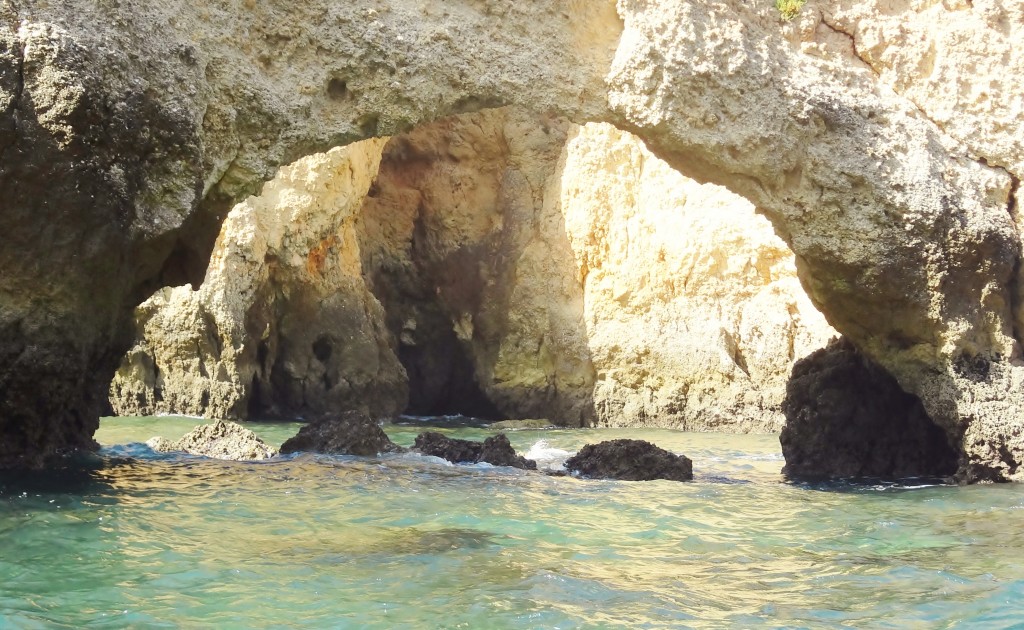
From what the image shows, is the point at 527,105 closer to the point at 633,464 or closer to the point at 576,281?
the point at 633,464

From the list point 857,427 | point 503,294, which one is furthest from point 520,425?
point 857,427

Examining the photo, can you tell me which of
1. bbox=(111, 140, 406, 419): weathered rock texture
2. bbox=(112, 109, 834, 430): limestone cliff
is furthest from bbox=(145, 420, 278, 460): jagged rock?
bbox=(112, 109, 834, 430): limestone cliff

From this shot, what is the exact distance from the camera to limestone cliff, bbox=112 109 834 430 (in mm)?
20969

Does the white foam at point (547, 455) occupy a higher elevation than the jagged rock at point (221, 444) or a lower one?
lower

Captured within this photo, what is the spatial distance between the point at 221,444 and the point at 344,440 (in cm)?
141

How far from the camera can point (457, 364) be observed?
89.0 ft

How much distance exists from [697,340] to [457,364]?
7036 mm

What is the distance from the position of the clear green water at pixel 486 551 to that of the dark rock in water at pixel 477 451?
140cm

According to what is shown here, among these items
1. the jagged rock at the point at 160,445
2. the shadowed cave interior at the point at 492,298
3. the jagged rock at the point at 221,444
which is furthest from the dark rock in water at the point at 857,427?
the shadowed cave interior at the point at 492,298

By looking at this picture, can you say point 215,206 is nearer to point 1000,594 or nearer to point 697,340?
point 1000,594

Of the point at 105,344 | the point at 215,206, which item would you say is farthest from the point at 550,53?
the point at 105,344

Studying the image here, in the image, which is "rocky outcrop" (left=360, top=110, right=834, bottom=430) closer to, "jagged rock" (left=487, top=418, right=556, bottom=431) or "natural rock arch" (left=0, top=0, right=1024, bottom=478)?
"jagged rock" (left=487, top=418, right=556, bottom=431)

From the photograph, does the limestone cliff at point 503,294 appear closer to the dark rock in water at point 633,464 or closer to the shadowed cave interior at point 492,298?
the shadowed cave interior at point 492,298

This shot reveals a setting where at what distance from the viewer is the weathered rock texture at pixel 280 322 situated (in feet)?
66.7
